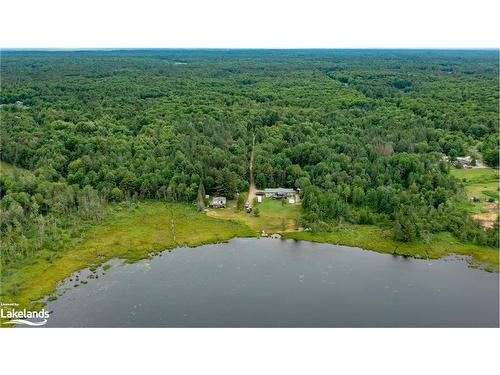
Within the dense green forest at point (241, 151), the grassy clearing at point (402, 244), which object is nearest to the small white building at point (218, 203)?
the dense green forest at point (241, 151)

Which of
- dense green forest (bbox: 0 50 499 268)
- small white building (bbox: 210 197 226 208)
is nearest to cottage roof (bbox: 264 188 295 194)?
dense green forest (bbox: 0 50 499 268)

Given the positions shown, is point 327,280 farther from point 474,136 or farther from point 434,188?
point 474,136

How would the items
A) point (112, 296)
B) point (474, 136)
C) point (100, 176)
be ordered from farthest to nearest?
1. point (474, 136)
2. point (100, 176)
3. point (112, 296)

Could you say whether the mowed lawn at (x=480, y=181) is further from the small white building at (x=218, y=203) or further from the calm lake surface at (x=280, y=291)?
the small white building at (x=218, y=203)

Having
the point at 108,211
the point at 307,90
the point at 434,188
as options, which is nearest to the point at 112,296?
the point at 108,211
